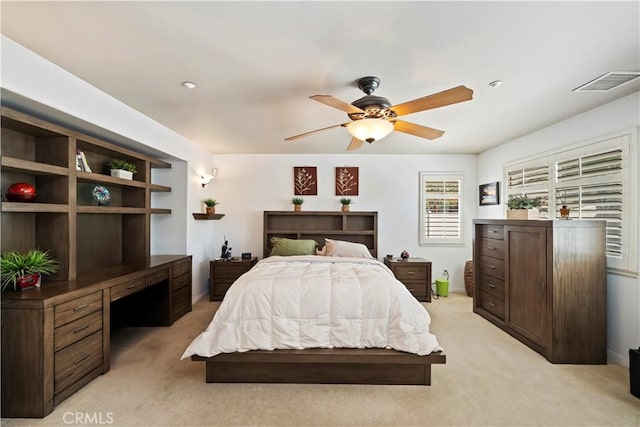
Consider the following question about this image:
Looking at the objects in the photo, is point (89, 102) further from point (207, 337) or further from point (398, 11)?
point (398, 11)

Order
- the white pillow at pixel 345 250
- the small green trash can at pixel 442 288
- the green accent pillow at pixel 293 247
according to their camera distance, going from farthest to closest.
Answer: the small green trash can at pixel 442 288, the green accent pillow at pixel 293 247, the white pillow at pixel 345 250

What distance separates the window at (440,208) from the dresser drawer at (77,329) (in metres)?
4.64

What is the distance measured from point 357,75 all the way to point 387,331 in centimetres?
209

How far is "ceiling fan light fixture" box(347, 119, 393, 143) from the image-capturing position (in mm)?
2250

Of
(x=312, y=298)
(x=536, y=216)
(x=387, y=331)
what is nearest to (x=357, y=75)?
(x=312, y=298)

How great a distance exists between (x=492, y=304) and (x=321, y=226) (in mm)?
2820

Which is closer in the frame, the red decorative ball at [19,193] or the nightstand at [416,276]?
the red decorative ball at [19,193]

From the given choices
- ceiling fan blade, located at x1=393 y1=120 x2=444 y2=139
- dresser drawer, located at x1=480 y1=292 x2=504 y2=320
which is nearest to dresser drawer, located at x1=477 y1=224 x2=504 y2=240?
dresser drawer, located at x1=480 y1=292 x2=504 y2=320

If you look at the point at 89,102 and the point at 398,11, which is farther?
the point at 89,102

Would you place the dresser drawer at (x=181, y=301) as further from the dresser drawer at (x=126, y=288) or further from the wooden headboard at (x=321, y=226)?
the wooden headboard at (x=321, y=226)

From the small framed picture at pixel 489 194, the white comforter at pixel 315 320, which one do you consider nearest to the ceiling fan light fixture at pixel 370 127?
the white comforter at pixel 315 320

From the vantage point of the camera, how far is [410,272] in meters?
4.48

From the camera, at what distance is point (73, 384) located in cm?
210

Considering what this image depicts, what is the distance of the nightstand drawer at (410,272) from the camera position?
4.48 meters
